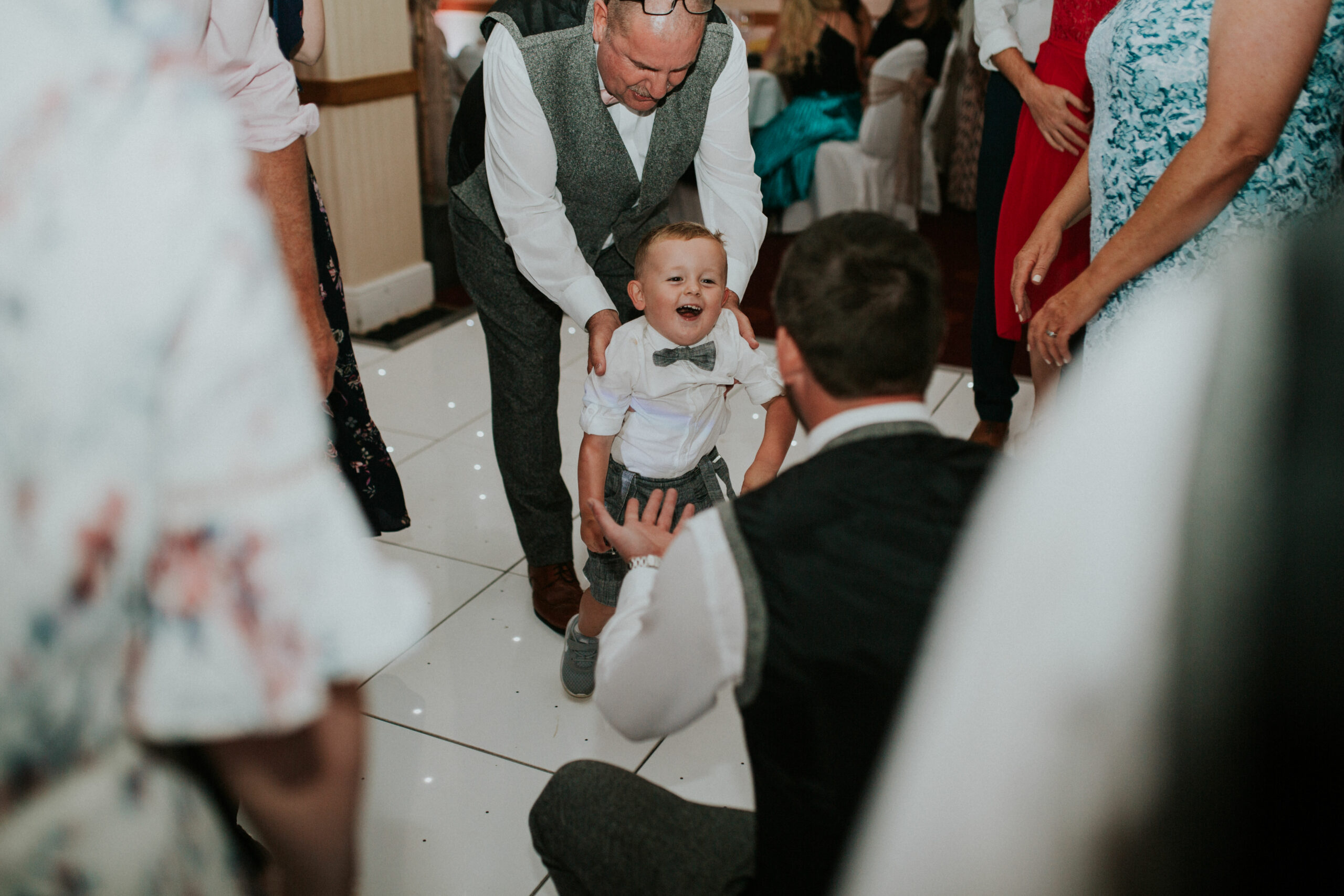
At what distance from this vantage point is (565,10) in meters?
1.75

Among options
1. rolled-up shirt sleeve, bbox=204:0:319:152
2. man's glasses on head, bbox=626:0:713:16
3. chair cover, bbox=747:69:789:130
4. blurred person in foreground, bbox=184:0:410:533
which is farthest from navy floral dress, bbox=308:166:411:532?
chair cover, bbox=747:69:789:130

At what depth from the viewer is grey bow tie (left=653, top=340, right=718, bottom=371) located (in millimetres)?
1668

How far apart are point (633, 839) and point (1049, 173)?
192 centimetres

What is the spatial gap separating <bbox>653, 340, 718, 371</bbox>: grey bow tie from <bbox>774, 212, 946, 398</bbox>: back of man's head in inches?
29.4

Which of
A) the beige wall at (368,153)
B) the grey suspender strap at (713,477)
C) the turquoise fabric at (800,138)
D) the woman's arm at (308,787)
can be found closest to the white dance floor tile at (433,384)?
the beige wall at (368,153)

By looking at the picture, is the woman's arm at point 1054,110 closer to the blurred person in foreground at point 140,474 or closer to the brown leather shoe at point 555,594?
the brown leather shoe at point 555,594

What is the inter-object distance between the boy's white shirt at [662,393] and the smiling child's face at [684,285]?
0.04m

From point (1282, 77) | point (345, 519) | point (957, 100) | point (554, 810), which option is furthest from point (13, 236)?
point (957, 100)

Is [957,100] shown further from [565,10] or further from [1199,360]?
[1199,360]

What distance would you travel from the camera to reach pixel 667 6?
154 cm

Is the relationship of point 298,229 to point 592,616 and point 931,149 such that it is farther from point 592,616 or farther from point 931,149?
point 931,149

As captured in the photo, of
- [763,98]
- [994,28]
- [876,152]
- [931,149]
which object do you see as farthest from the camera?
[931,149]

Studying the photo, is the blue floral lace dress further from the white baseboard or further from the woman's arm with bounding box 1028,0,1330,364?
the white baseboard

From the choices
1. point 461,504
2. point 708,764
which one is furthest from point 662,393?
point 461,504
